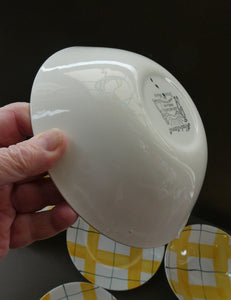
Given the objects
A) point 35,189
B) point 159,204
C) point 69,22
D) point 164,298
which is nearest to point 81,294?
point 164,298

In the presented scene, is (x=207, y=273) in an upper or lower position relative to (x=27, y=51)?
lower

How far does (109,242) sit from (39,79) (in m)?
0.71

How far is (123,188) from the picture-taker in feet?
1.13

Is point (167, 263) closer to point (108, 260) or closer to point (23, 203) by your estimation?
point (108, 260)

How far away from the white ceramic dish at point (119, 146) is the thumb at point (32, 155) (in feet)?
0.03

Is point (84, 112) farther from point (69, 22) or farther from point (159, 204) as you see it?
point (69, 22)

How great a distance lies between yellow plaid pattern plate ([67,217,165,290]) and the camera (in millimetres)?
892

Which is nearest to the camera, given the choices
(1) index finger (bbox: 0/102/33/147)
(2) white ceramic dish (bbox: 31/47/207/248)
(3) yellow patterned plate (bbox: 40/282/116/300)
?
(2) white ceramic dish (bbox: 31/47/207/248)

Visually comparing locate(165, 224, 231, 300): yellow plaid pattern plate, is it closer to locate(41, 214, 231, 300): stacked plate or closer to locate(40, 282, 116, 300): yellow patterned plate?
locate(41, 214, 231, 300): stacked plate

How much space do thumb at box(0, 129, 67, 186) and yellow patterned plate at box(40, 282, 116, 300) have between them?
0.51m

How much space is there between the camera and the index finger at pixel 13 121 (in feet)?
1.93

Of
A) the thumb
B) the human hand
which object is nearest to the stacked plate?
the human hand

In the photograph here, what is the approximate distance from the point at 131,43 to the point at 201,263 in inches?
28.3

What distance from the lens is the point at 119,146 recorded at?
0.33 m
